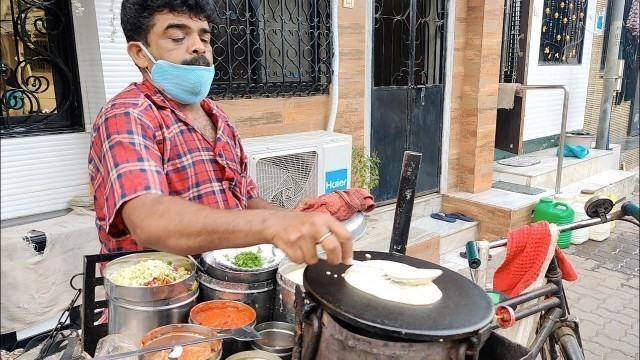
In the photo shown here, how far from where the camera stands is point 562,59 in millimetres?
8773

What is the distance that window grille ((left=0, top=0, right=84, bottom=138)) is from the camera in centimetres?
334

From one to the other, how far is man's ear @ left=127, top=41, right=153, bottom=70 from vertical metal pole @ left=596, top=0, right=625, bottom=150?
8.41 meters

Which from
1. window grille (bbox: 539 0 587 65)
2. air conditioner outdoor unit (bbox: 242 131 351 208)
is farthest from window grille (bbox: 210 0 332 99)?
window grille (bbox: 539 0 587 65)

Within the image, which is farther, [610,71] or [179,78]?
[610,71]

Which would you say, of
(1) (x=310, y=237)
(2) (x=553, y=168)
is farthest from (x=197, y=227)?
(2) (x=553, y=168)

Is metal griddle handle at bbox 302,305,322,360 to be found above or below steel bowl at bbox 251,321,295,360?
above

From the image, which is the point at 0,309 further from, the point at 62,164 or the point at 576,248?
the point at 576,248

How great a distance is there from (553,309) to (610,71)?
7491mm

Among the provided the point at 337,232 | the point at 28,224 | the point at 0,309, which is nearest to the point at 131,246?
the point at 337,232

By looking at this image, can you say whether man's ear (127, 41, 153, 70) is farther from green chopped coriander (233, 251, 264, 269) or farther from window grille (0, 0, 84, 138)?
window grille (0, 0, 84, 138)

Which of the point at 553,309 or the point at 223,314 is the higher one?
the point at 223,314

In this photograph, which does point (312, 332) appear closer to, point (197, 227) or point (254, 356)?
point (254, 356)

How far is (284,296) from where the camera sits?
1874 millimetres

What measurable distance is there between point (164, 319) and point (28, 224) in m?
2.27
